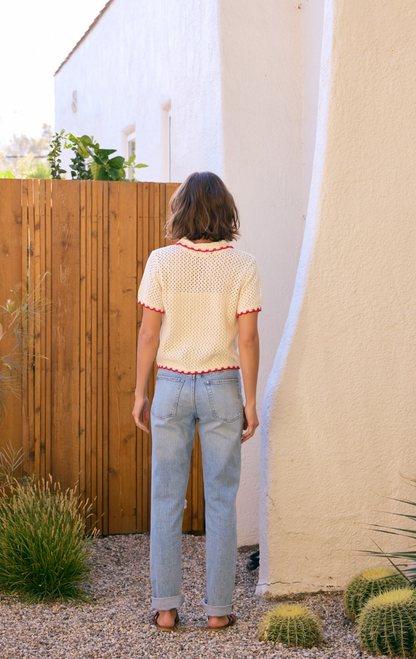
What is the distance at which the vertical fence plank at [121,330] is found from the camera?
4.56m

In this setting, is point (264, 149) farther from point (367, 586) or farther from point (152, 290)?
point (367, 586)

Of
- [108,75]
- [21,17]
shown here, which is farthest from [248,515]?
[21,17]

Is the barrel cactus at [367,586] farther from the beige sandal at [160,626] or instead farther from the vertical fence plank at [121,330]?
the vertical fence plank at [121,330]

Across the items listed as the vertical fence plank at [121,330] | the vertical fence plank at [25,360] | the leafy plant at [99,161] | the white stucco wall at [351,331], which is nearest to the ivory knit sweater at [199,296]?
the white stucco wall at [351,331]

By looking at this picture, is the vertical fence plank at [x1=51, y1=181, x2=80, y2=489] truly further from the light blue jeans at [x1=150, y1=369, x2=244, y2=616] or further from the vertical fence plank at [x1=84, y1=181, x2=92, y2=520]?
the light blue jeans at [x1=150, y1=369, x2=244, y2=616]

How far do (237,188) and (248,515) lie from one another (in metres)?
1.99

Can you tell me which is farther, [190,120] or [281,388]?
[190,120]

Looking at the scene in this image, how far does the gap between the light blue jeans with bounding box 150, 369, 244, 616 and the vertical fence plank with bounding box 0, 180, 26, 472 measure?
1.56 metres

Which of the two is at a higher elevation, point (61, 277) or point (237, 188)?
point (237, 188)

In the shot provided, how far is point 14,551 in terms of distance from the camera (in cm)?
372

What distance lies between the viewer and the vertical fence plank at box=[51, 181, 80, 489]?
4.49m

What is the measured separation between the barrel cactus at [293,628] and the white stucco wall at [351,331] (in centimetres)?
52

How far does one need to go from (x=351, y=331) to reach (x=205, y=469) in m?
1.03

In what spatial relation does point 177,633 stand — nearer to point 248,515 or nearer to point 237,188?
point 248,515
